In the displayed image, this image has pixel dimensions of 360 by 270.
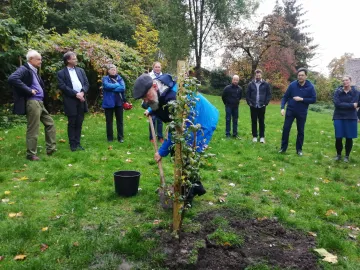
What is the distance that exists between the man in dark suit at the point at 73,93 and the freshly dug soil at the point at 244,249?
457 cm

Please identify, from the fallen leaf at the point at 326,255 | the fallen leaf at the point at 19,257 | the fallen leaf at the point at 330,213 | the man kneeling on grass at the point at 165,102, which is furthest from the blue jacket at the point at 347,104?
the fallen leaf at the point at 19,257

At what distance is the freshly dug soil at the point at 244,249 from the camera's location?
3348 millimetres

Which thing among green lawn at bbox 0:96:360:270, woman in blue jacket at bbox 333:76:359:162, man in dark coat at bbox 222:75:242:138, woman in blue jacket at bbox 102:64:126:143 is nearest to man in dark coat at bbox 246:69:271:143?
man in dark coat at bbox 222:75:242:138

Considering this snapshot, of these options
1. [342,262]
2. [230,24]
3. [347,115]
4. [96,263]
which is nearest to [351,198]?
[342,262]

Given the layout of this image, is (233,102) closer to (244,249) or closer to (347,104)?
(347,104)

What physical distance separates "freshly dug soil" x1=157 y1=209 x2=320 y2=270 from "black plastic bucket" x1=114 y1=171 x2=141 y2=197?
1.25 metres

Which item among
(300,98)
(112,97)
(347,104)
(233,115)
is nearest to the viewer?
(347,104)

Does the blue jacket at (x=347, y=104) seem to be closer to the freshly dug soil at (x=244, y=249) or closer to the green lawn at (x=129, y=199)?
the green lawn at (x=129, y=199)

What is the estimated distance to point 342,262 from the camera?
350 cm

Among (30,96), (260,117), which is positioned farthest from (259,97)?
(30,96)

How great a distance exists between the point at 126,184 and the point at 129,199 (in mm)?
249

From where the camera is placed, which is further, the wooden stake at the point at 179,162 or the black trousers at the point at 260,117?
the black trousers at the point at 260,117

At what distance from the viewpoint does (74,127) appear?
25.5ft

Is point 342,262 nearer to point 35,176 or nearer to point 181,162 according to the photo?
point 181,162
